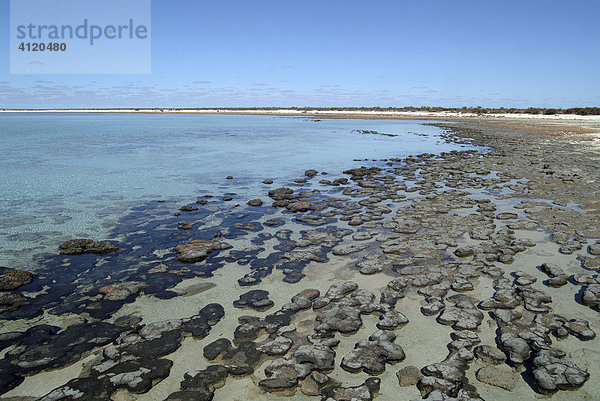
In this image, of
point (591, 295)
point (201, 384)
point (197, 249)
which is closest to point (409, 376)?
point (201, 384)

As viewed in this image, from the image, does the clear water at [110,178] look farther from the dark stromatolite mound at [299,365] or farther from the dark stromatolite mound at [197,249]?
the dark stromatolite mound at [299,365]

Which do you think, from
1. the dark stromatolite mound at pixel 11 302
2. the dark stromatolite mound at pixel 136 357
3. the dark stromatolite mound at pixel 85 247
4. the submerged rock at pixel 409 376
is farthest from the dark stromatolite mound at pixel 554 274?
the dark stromatolite mound at pixel 11 302

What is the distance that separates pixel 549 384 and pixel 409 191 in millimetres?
10539

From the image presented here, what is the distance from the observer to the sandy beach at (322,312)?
160 inches

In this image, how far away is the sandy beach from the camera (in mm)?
4070

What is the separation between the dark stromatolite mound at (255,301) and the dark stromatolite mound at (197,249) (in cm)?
193

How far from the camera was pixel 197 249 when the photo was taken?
25.9 feet

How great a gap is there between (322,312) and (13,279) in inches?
219

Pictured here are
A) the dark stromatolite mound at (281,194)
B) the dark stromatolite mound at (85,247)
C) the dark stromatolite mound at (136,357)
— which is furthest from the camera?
the dark stromatolite mound at (281,194)

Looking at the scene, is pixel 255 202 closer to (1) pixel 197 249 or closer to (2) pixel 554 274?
(1) pixel 197 249

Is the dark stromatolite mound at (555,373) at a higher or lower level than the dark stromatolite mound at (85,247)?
higher

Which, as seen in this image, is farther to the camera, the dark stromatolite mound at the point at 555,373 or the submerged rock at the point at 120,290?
the submerged rock at the point at 120,290

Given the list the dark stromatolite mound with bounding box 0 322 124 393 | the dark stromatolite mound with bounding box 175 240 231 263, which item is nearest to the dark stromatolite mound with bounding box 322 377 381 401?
the dark stromatolite mound with bounding box 0 322 124 393

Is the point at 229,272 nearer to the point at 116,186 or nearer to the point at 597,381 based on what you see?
the point at 597,381
